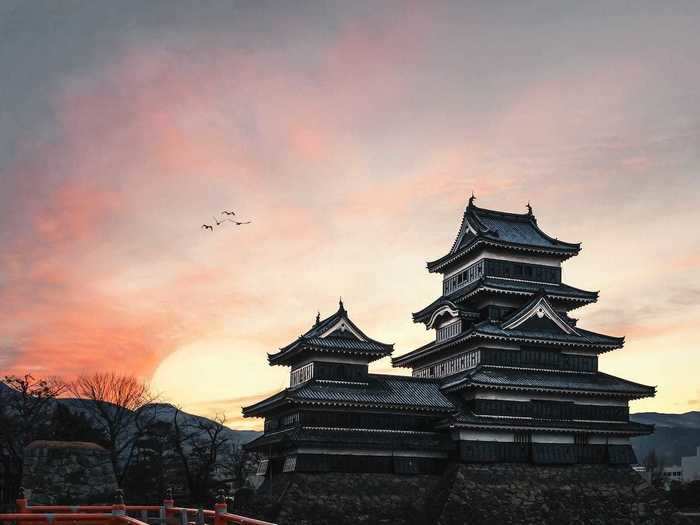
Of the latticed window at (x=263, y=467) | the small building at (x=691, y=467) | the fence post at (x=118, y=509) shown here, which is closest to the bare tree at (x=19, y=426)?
the latticed window at (x=263, y=467)

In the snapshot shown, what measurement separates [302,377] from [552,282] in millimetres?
21073

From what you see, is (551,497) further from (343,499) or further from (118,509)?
(118,509)

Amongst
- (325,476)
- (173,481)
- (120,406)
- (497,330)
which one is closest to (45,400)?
(120,406)

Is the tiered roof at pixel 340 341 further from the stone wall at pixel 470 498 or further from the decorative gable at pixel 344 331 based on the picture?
the stone wall at pixel 470 498

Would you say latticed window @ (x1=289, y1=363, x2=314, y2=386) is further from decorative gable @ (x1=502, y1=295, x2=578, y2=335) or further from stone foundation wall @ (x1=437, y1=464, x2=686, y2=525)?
decorative gable @ (x1=502, y1=295, x2=578, y2=335)

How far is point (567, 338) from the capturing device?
2176 inches

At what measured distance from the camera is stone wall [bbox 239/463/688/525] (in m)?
45.7

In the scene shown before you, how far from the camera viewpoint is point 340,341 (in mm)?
51438

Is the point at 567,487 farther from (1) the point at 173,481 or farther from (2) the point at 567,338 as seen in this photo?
(1) the point at 173,481

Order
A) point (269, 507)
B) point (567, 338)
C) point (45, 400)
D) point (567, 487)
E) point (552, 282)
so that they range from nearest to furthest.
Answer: point (269, 507), point (567, 487), point (567, 338), point (552, 282), point (45, 400)

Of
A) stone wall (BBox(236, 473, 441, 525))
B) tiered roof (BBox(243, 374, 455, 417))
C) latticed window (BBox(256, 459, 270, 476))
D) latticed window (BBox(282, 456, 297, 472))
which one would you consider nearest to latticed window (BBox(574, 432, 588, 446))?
tiered roof (BBox(243, 374, 455, 417))

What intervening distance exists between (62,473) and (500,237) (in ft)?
121

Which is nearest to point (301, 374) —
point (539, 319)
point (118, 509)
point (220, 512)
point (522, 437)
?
point (522, 437)

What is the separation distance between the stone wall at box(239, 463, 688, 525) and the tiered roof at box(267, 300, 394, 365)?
7.85 metres
